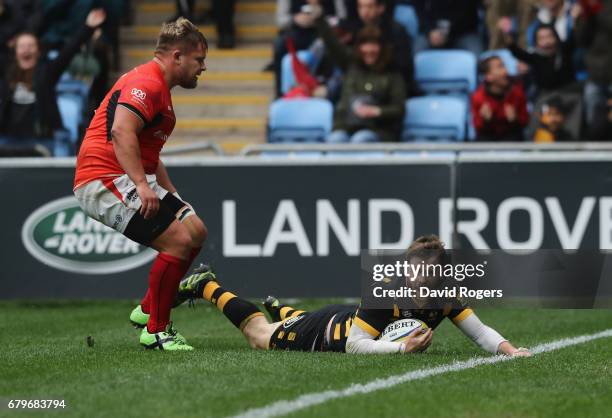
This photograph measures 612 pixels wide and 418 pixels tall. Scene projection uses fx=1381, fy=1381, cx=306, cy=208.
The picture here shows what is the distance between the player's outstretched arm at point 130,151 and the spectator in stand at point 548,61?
8.43 m

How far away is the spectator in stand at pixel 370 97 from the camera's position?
15219mm

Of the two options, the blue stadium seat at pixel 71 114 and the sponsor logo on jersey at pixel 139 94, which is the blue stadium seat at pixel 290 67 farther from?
the sponsor logo on jersey at pixel 139 94

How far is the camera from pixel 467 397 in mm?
6488

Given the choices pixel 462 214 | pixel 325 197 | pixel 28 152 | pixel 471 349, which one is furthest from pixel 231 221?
pixel 471 349

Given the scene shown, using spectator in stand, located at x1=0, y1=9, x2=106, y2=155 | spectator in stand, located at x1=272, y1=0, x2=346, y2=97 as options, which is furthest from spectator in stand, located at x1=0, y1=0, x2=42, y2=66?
spectator in stand, located at x1=272, y1=0, x2=346, y2=97

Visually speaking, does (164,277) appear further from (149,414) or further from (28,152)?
(28,152)

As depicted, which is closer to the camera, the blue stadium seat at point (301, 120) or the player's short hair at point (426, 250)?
the player's short hair at point (426, 250)

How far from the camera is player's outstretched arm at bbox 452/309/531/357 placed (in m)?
8.01

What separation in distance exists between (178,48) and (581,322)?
441 cm

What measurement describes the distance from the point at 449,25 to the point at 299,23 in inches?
72.5

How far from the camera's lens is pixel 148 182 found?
8.46 meters

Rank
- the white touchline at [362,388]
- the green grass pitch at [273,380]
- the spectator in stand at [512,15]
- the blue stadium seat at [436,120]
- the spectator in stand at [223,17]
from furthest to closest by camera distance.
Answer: the spectator in stand at [223,17] → the spectator in stand at [512,15] → the blue stadium seat at [436,120] → the green grass pitch at [273,380] → the white touchline at [362,388]

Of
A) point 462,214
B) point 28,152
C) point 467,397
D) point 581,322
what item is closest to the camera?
point 467,397
